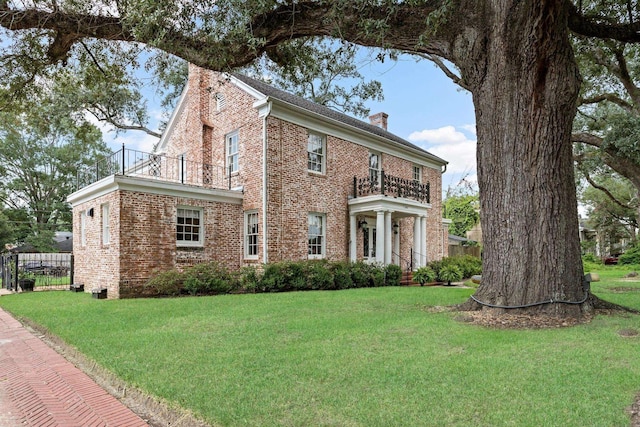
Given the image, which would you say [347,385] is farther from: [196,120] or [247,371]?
[196,120]

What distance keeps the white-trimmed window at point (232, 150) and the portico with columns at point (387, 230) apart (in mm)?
4716

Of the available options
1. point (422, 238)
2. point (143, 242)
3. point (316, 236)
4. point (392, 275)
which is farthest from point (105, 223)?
point (422, 238)

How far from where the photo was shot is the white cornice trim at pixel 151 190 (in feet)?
38.2

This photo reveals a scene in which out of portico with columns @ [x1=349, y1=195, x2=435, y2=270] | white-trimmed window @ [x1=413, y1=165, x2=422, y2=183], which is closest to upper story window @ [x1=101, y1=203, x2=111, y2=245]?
portico with columns @ [x1=349, y1=195, x2=435, y2=270]

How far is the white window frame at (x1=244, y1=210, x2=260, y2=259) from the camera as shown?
14.3 metres

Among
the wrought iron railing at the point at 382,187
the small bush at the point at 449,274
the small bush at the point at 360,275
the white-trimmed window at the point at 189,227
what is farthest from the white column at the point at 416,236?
the white-trimmed window at the point at 189,227

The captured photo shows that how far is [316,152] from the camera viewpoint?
1556 centimetres

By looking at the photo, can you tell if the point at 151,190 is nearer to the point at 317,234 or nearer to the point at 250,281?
the point at 250,281

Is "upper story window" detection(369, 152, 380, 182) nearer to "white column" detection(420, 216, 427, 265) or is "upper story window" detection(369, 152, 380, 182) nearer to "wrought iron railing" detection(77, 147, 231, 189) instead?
"white column" detection(420, 216, 427, 265)

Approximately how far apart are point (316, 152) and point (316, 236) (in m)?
3.13

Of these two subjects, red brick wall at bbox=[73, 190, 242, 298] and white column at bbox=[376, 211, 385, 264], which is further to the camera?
white column at bbox=[376, 211, 385, 264]

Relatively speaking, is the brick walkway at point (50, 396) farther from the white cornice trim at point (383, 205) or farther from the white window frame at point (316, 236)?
the white cornice trim at point (383, 205)

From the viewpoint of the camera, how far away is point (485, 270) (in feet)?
22.7

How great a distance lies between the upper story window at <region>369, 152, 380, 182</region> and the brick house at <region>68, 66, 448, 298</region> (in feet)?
0.15
